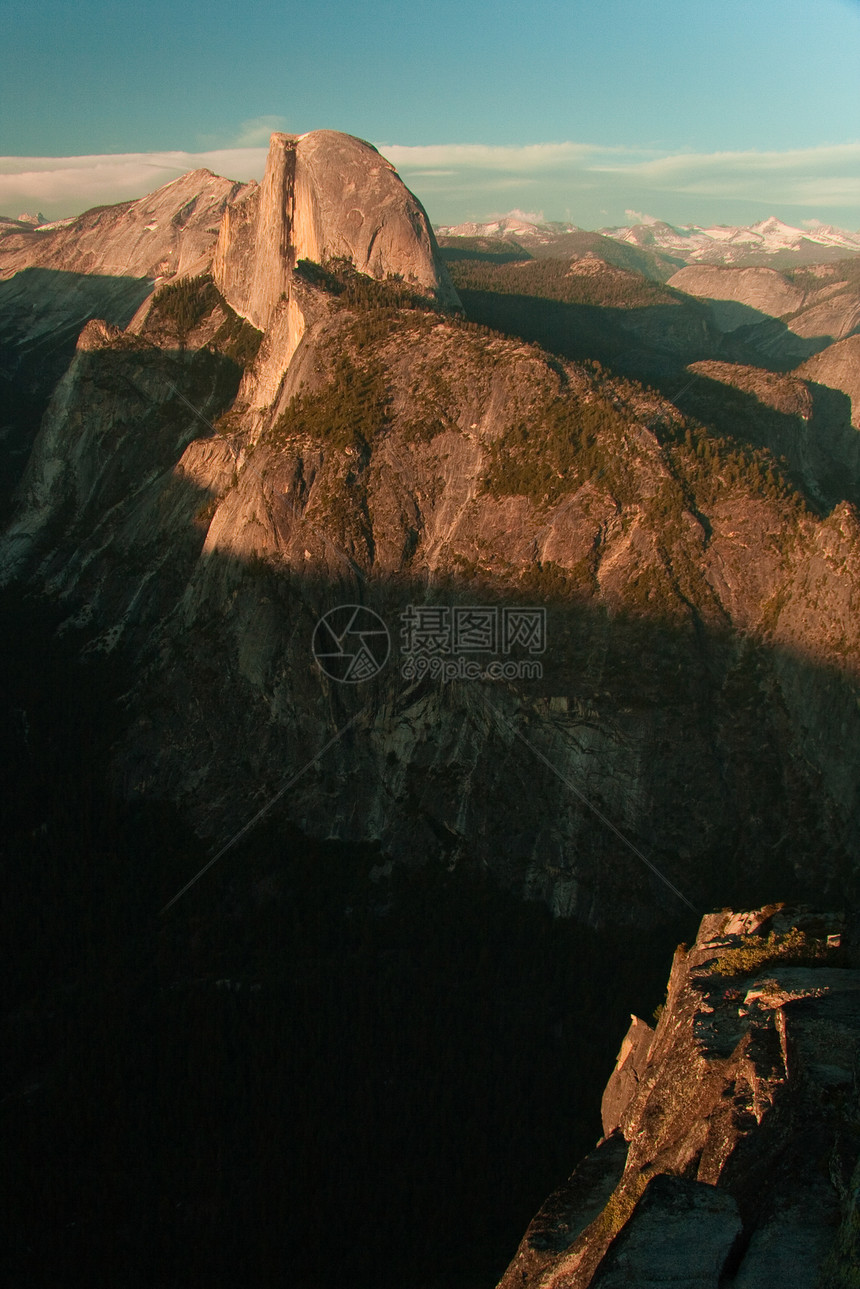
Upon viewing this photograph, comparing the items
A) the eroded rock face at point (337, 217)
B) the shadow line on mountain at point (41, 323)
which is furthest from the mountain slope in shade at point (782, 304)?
the shadow line on mountain at point (41, 323)

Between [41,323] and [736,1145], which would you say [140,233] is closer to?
[41,323]

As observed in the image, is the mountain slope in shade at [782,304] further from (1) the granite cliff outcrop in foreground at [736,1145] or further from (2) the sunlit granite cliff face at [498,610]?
(1) the granite cliff outcrop in foreground at [736,1145]

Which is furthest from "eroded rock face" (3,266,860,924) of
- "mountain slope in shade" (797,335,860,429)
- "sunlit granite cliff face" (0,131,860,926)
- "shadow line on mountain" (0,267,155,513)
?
"shadow line on mountain" (0,267,155,513)

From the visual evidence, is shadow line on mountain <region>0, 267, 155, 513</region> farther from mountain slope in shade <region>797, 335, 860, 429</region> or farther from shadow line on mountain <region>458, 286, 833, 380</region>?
mountain slope in shade <region>797, 335, 860, 429</region>

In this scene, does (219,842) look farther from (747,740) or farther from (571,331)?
(571,331)

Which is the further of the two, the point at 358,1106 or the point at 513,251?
the point at 513,251

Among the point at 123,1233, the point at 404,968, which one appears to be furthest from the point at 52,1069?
the point at 404,968
